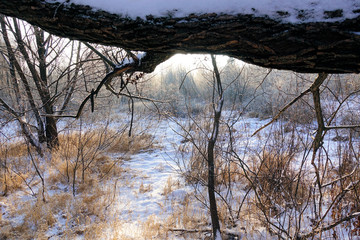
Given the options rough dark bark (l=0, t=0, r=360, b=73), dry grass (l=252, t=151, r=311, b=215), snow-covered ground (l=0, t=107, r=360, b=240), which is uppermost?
rough dark bark (l=0, t=0, r=360, b=73)

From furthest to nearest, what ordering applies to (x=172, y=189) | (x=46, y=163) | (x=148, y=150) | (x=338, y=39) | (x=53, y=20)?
(x=148, y=150), (x=46, y=163), (x=172, y=189), (x=53, y=20), (x=338, y=39)

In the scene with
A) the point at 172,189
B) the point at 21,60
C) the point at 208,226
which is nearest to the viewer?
the point at 208,226

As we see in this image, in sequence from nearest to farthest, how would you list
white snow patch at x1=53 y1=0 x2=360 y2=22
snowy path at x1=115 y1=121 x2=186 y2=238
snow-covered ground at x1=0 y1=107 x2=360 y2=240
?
white snow patch at x1=53 y1=0 x2=360 y2=22, snow-covered ground at x1=0 y1=107 x2=360 y2=240, snowy path at x1=115 y1=121 x2=186 y2=238

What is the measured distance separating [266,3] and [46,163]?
13.7 ft

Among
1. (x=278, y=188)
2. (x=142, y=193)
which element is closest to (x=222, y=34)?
(x=278, y=188)

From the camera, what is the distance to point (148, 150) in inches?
211

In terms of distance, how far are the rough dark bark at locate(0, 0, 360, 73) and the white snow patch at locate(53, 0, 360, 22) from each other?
19 mm

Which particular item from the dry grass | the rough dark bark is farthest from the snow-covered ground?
the rough dark bark

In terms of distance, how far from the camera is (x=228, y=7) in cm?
75

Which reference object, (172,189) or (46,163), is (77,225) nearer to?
(172,189)

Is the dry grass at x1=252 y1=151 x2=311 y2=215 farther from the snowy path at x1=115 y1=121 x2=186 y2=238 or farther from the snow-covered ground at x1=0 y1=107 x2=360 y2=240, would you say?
the snowy path at x1=115 y1=121 x2=186 y2=238

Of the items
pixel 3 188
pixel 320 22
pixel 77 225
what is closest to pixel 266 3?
pixel 320 22

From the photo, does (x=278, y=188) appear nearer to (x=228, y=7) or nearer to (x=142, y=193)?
(x=142, y=193)

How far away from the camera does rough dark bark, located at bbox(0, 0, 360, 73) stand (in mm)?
667
